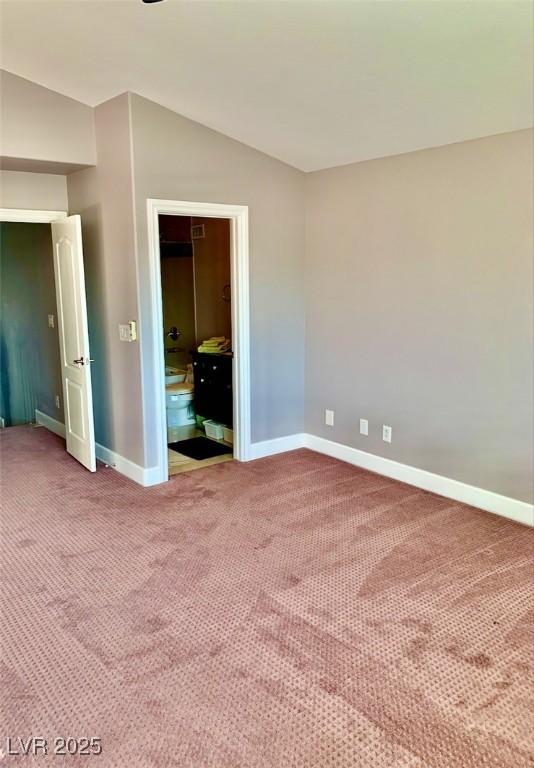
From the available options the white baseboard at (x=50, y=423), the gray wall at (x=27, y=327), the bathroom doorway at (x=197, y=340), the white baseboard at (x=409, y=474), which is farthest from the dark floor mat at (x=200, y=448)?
the gray wall at (x=27, y=327)

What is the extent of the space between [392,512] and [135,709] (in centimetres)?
214

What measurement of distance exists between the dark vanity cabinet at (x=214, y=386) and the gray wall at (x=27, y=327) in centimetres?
134

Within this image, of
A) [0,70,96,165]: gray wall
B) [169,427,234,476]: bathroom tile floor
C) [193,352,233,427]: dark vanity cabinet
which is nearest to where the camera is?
[0,70,96,165]: gray wall

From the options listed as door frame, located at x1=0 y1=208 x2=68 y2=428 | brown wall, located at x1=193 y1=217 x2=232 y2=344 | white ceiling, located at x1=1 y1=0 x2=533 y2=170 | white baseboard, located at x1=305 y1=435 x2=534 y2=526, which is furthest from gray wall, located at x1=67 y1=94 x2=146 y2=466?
white baseboard, located at x1=305 y1=435 x2=534 y2=526

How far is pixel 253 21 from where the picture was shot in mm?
2697

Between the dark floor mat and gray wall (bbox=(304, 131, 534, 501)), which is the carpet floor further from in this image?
the dark floor mat

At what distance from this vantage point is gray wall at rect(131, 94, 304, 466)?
12.7 ft

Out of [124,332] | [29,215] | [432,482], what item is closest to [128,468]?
[124,332]

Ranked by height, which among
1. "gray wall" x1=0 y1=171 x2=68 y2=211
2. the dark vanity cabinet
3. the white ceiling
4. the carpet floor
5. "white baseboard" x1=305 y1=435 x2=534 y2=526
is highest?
the white ceiling

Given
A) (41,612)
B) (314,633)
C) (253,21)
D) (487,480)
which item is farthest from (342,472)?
(253,21)

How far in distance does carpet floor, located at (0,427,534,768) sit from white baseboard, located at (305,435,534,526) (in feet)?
0.32

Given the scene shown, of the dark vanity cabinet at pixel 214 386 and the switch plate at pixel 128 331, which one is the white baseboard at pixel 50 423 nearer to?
the dark vanity cabinet at pixel 214 386

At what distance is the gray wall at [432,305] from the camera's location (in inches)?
134

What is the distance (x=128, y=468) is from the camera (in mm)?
4363
